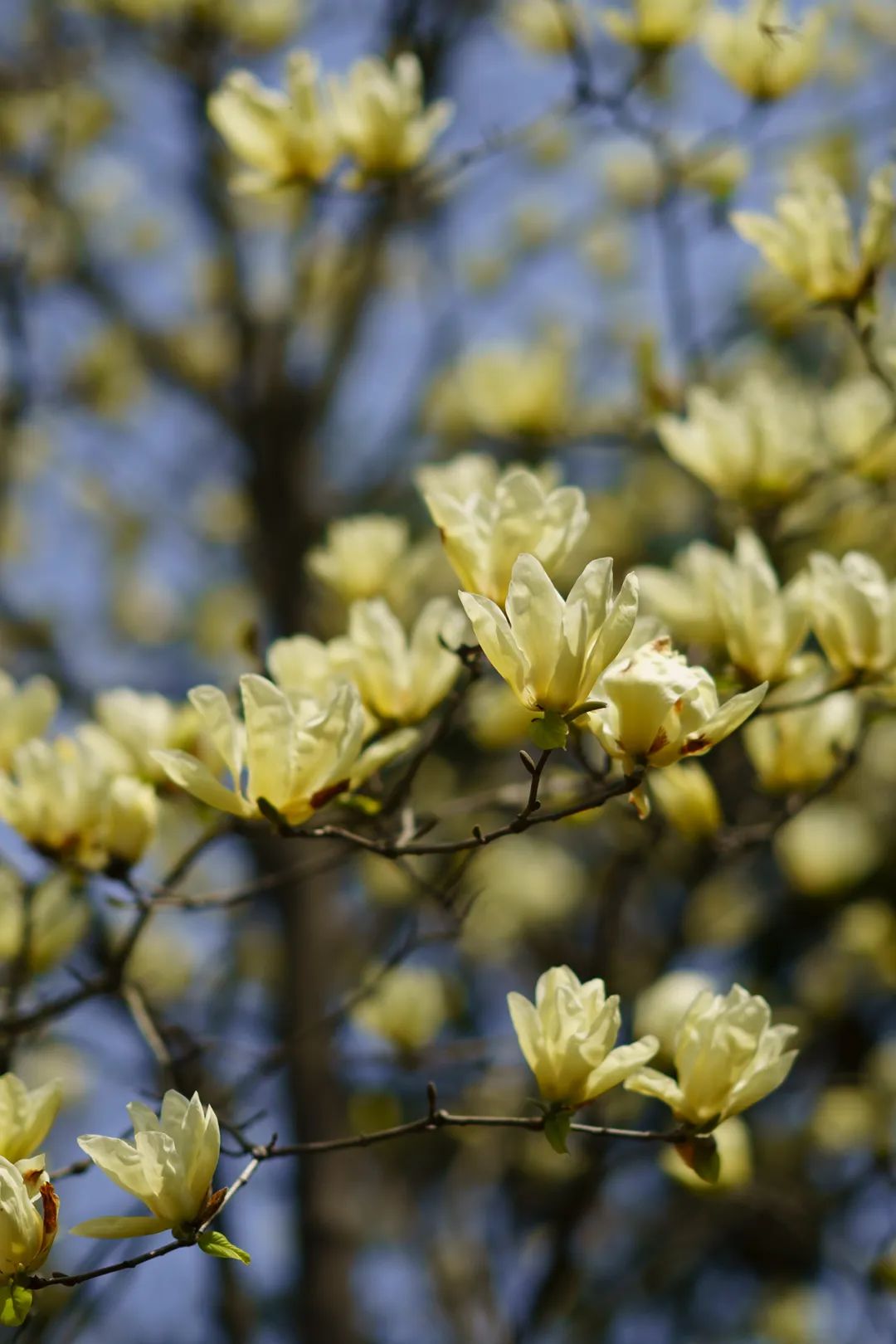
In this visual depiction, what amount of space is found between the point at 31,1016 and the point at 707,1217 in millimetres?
1307

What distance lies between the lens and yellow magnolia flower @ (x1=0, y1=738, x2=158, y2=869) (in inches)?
47.2

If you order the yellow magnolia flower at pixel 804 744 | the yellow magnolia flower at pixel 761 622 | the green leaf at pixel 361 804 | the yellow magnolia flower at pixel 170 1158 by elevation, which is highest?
the yellow magnolia flower at pixel 761 622

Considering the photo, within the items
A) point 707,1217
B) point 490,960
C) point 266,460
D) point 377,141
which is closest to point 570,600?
point 377,141

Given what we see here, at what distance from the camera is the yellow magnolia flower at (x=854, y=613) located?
1163 mm

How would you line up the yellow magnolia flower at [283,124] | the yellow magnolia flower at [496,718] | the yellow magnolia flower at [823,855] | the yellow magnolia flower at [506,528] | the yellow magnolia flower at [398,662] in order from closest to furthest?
the yellow magnolia flower at [506,528]
the yellow magnolia flower at [398,662]
the yellow magnolia flower at [283,124]
the yellow magnolia flower at [496,718]
the yellow magnolia flower at [823,855]

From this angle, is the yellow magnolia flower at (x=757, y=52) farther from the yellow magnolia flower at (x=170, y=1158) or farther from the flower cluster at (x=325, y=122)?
the yellow magnolia flower at (x=170, y=1158)

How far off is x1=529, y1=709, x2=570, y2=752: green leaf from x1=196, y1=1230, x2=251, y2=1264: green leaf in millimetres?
391

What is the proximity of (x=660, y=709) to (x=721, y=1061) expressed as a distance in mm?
277

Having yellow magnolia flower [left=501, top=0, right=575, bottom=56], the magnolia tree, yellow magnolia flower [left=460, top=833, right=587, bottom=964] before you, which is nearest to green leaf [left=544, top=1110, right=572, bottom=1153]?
the magnolia tree

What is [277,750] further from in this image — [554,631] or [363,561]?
[363,561]

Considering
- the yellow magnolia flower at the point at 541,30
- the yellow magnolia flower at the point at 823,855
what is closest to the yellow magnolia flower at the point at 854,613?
the yellow magnolia flower at the point at 823,855

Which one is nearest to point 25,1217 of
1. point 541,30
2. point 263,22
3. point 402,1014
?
point 402,1014

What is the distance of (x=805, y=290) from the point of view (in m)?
1.45

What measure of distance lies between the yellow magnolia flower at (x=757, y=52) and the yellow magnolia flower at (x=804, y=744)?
877 mm
